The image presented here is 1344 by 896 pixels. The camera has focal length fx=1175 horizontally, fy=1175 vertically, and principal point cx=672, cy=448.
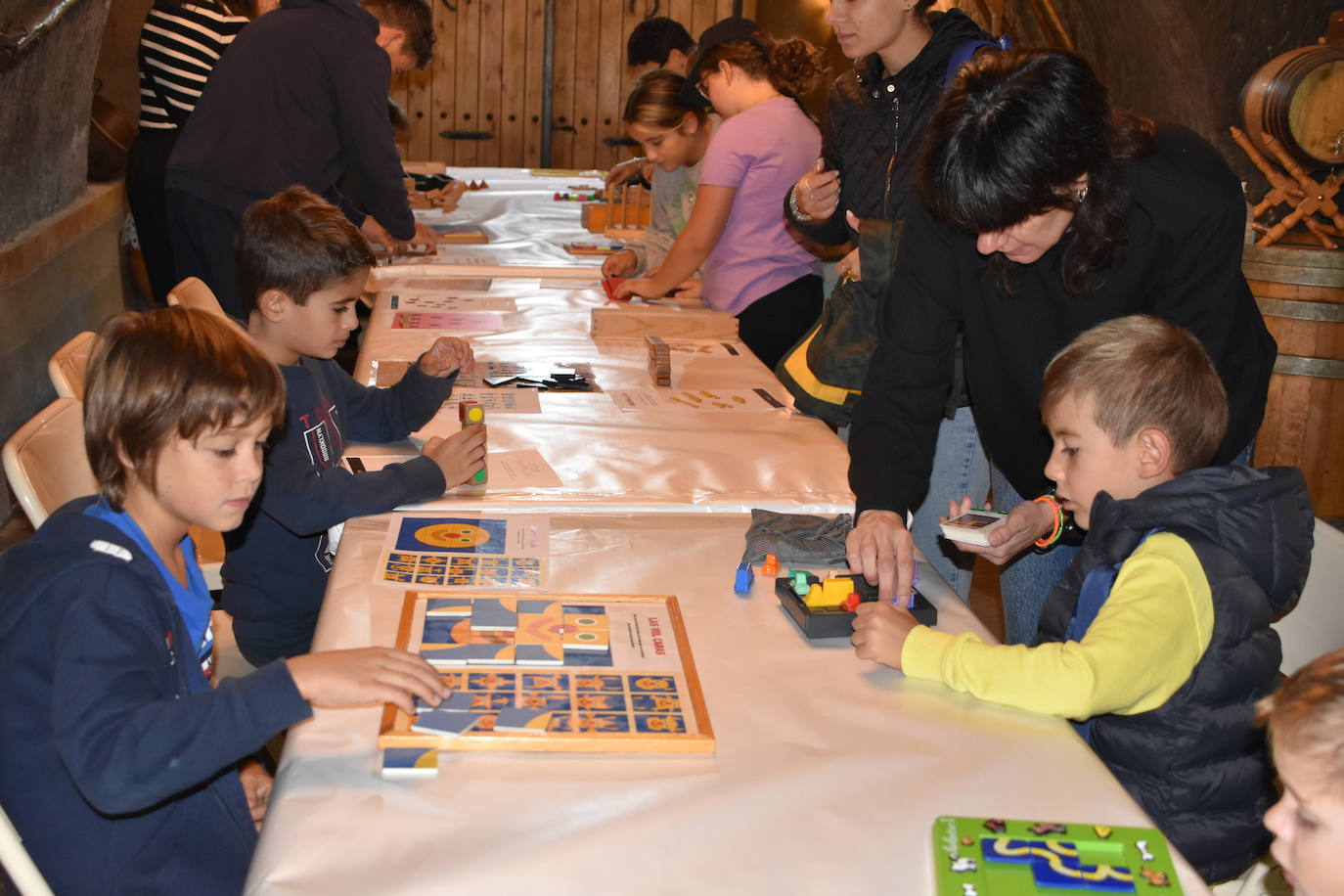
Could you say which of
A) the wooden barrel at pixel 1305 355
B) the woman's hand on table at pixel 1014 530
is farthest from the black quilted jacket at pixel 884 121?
the wooden barrel at pixel 1305 355

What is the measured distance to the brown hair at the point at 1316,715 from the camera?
0.91 metres

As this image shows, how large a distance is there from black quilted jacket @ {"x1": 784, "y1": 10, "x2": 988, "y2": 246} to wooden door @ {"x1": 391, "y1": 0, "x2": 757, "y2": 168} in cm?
591

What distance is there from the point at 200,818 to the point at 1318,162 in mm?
3807

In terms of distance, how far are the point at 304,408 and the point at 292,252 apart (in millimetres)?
282

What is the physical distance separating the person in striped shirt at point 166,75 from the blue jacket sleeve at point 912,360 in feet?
9.78

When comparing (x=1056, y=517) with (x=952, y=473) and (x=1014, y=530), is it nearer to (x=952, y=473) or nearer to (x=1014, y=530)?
(x=1014, y=530)

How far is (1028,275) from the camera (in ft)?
5.65

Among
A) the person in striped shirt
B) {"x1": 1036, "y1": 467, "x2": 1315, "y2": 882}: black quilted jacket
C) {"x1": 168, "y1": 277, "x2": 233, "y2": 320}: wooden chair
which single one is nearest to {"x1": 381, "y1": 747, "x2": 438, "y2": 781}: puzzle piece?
{"x1": 1036, "y1": 467, "x2": 1315, "y2": 882}: black quilted jacket

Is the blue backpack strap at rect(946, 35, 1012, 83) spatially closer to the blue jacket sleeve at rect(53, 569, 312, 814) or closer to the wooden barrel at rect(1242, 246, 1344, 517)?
the blue jacket sleeve at rect(53, 569, 312, 814)

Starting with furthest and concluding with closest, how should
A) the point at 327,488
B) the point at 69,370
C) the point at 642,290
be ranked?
the point at 642,290 → the point at 69,370 → the point at 327,488

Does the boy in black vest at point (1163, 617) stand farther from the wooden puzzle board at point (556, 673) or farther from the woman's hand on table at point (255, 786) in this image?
the woman's hand on table at point (255, 786)

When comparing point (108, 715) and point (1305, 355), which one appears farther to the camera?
point (1305, 355)

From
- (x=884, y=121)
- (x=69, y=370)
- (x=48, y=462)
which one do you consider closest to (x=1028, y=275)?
(x=884, y=121)

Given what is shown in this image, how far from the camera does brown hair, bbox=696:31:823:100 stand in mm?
3258
